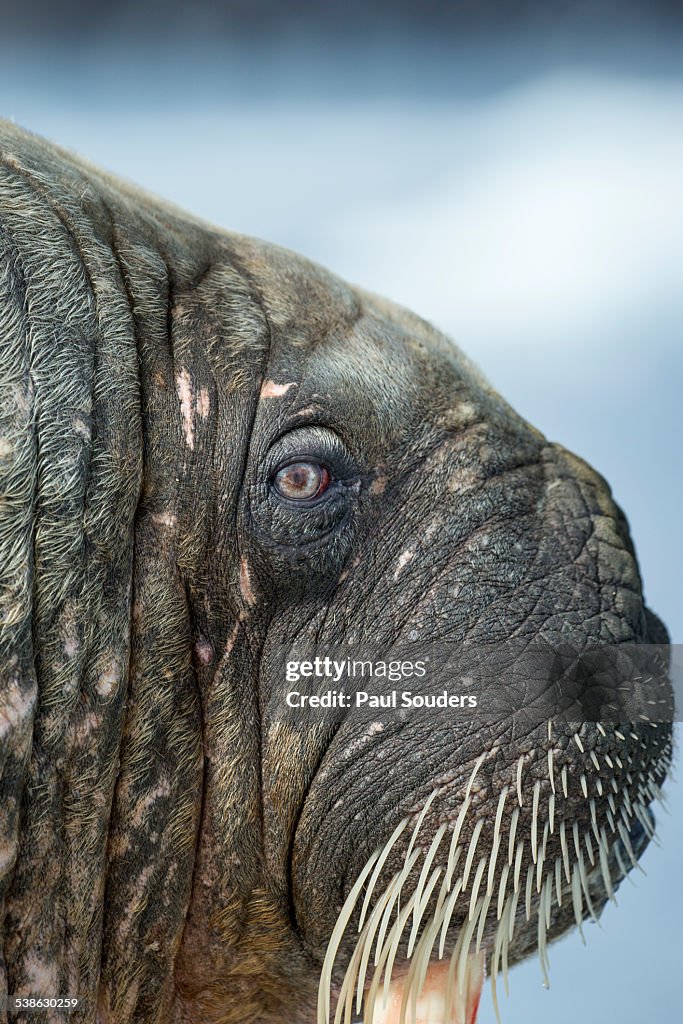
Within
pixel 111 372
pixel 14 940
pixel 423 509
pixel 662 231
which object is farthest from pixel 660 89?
pixel 14 940

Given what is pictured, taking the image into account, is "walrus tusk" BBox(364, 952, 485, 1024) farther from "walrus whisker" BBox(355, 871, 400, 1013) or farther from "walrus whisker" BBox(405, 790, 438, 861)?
"walrus whisker" BBox(405, 790, 438, 861)

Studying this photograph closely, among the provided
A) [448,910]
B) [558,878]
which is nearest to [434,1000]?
[448,910]

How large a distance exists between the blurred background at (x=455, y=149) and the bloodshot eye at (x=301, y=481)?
10.00 ft

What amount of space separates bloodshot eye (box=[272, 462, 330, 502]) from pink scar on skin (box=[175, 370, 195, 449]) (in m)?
0.21

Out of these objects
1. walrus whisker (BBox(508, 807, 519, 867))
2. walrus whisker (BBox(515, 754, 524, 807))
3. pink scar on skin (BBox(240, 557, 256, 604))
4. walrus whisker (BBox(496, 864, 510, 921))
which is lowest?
walrus whisker (BBox(496, 864, 510, 921))

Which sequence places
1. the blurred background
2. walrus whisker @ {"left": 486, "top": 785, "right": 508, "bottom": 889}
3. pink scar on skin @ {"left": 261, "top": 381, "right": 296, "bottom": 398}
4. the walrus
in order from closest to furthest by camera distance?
1. the walrus
2. walrus whisker @ {"left": 486, "top": 785, "right": 508, "bottom": 889}
3. pink scar on skin @ {"left": 261, "top": 381, "right": 296, "bottom": 398}
4. the blurred background

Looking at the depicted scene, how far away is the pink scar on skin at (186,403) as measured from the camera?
7.48 ft

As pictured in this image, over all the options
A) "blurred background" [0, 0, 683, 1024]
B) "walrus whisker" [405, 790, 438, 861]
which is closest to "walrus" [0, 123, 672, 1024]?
"walrus whisker" [405, 790, 438, 861]

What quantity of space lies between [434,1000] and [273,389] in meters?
1.48

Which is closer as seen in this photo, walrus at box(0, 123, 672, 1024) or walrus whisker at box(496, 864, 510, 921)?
walrus at box(0, 123, 672, 1024)

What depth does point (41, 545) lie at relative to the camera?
79.2 inches

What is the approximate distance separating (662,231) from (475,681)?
149 inches

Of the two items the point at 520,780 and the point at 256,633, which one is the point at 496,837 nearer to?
the point at 520,780

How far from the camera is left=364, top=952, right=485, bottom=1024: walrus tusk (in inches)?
96.3
